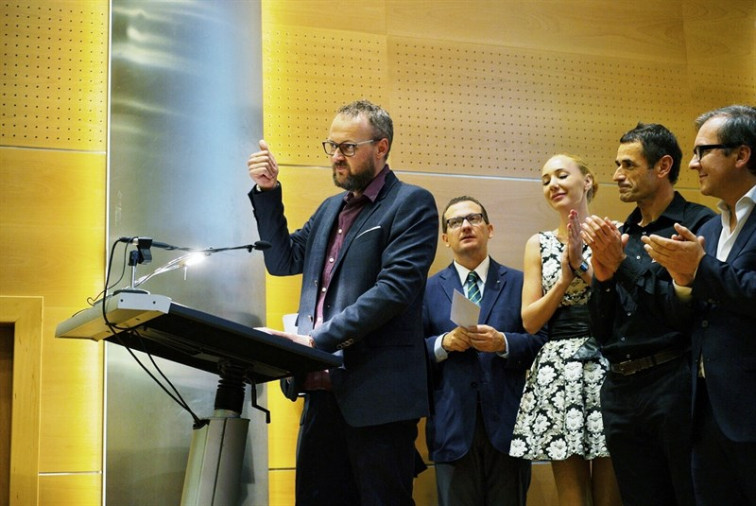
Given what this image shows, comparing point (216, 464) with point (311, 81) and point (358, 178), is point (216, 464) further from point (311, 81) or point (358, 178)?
point (311, 81)

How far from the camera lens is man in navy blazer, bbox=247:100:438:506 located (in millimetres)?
2816

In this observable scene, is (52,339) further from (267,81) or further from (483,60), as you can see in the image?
(483,60)

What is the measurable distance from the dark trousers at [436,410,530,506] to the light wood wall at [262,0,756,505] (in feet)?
2.36

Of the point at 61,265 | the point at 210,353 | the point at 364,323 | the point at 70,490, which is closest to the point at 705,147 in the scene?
the point at 364,323

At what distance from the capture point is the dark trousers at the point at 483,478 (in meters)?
3.52

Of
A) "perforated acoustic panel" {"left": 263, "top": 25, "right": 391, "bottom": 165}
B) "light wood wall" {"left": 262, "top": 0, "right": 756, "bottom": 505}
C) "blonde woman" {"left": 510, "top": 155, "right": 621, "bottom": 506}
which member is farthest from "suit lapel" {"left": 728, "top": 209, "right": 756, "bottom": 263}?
"perforated acoustic panel" {"left": 263, "top": 25, "right": 391, "bottom": 165}

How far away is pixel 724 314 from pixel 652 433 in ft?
1.60

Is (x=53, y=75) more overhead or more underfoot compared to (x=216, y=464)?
more overhead

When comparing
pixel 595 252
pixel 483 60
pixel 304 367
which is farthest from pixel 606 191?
pixel 304 367

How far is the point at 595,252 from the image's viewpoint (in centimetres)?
296

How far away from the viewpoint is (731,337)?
2.55 meters

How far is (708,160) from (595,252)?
0.44m

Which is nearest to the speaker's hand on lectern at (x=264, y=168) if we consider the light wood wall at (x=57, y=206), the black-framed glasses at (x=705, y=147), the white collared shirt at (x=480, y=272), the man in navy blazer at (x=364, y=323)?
the man in navy blazer at (x=364, y=323)

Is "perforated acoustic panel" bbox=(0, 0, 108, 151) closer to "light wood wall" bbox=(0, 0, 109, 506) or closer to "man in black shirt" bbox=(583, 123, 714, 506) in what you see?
"light wood wall" bbox=(0, 0, 109, 506)
